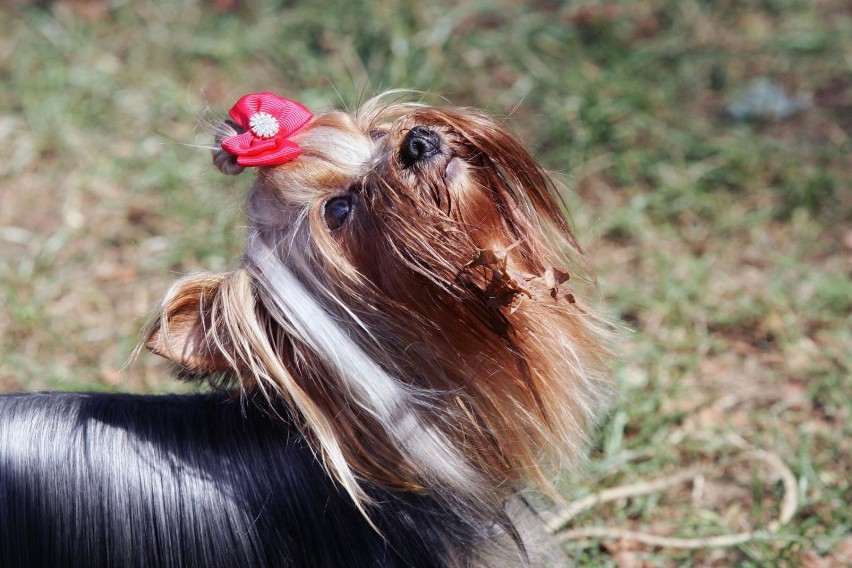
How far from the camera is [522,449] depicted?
1928 mm

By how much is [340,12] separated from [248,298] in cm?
327

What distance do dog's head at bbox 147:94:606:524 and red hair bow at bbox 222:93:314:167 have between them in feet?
0.10

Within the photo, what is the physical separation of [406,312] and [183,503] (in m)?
0.60

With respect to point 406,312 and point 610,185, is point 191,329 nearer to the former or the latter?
point 406,312

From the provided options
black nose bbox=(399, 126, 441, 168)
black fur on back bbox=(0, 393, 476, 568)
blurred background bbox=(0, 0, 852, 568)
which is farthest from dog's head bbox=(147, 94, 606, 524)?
blurred background bbox=(0, 0, 852, 568)

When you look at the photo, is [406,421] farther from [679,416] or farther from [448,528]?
[679,416]

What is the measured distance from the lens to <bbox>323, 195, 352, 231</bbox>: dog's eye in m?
1.85

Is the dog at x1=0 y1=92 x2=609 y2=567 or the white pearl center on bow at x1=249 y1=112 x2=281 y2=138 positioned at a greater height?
the white pearl center on bow at x1=249 y1=112 x2=281 y2=138

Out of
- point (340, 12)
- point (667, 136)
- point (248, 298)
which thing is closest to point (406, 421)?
point (248, 298)

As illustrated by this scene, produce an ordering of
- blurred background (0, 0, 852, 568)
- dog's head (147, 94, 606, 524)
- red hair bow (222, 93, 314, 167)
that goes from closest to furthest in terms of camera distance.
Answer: dog's head (147, 94, 606, 524) < red hair bow (222, 93, 314, 167) < blurred background (0, 0, 852, 568)

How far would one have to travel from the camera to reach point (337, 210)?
1860 mm

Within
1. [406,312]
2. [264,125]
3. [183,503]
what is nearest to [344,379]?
[406,312]

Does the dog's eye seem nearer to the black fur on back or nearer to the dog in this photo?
the dog

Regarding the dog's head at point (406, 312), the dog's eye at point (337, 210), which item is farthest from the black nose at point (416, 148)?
the dog's eye at point (337, 210)
